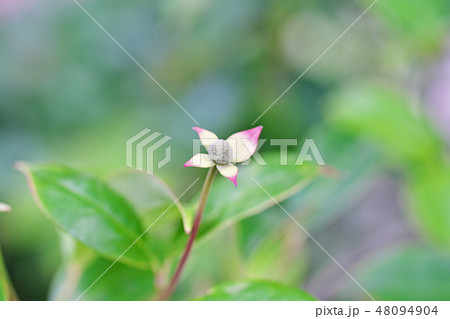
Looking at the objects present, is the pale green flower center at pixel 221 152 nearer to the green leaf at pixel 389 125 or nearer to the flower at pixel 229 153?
the flower at pixel 229 153

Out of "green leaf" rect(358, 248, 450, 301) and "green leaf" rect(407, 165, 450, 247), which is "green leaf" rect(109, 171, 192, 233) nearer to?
"green leaf" rect(358, 248, 450, 301)

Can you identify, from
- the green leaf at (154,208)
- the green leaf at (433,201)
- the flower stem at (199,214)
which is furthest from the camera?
the green leaf at (433,201)

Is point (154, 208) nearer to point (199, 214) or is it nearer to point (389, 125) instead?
point (199, 214)

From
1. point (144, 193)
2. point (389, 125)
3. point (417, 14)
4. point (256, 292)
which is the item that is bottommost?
point (256, 292)

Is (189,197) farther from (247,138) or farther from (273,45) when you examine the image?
(247,138)

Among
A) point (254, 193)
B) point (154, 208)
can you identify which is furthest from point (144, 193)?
point (254, 193)

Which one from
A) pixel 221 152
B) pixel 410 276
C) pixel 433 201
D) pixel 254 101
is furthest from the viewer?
pixel 254 101

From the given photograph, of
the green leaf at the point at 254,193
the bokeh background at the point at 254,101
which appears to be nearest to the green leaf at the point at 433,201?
the bokeh background at the point at 254,101
